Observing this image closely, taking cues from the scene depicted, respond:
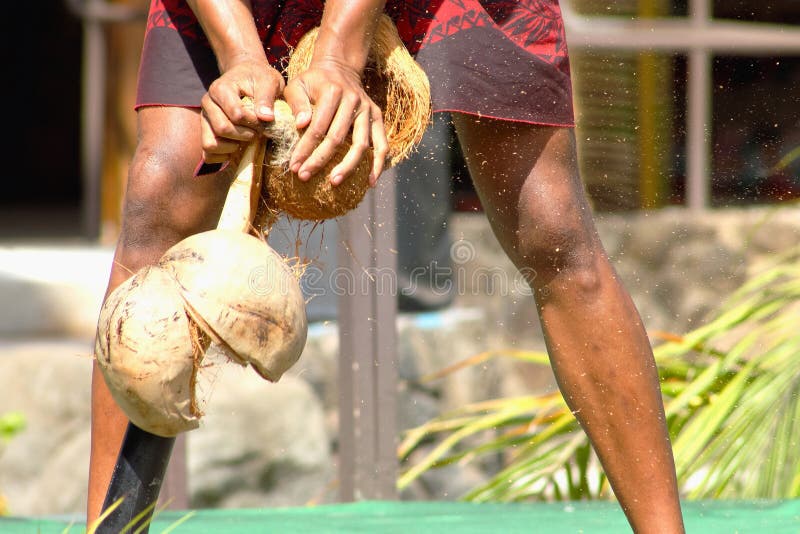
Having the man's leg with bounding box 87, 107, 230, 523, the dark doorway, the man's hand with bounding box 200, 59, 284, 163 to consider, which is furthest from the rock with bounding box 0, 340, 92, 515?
the dark doorway

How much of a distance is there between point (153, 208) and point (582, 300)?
2.45ft

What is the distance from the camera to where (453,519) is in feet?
9.04

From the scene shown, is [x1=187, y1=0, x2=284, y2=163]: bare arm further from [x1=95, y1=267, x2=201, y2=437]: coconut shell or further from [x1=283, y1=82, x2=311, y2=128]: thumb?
[x1=95, y1=267, x2=201, y2=437]: coconut shell

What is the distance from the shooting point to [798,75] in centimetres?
436

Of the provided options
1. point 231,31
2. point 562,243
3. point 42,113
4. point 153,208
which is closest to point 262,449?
point 153,208

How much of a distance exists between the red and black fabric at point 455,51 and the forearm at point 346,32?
0.20 m

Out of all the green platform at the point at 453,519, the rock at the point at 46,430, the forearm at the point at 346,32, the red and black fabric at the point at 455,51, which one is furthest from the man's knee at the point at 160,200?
the rock at the point at 46,430

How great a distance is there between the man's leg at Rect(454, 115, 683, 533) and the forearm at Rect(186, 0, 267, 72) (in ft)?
1.55

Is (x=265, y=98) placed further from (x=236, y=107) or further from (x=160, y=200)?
(x=160, y=200)

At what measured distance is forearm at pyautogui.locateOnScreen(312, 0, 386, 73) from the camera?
5.32 feet

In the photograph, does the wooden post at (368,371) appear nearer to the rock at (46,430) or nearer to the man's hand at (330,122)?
the rock at (46,430)

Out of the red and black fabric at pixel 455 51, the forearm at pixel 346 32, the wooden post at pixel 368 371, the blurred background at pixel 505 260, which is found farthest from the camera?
the blurred background at pixel 505 260

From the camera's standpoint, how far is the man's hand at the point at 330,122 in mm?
1516

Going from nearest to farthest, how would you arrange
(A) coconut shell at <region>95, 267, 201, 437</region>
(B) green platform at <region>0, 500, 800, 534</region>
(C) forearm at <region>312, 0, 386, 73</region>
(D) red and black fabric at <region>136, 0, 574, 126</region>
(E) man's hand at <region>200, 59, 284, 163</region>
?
(A) coconut shell at <region>95, 267, 201, 437</region>, (E) man's hand at <region>200, 59, 284, 163</region>, (C) forearm at <region>312, 0, 386, 73</region>, (D) red and black fabric at <region>136, 0, 574, 126</region>, (B) green platform at <region>0, 500, 800, 534</region>
